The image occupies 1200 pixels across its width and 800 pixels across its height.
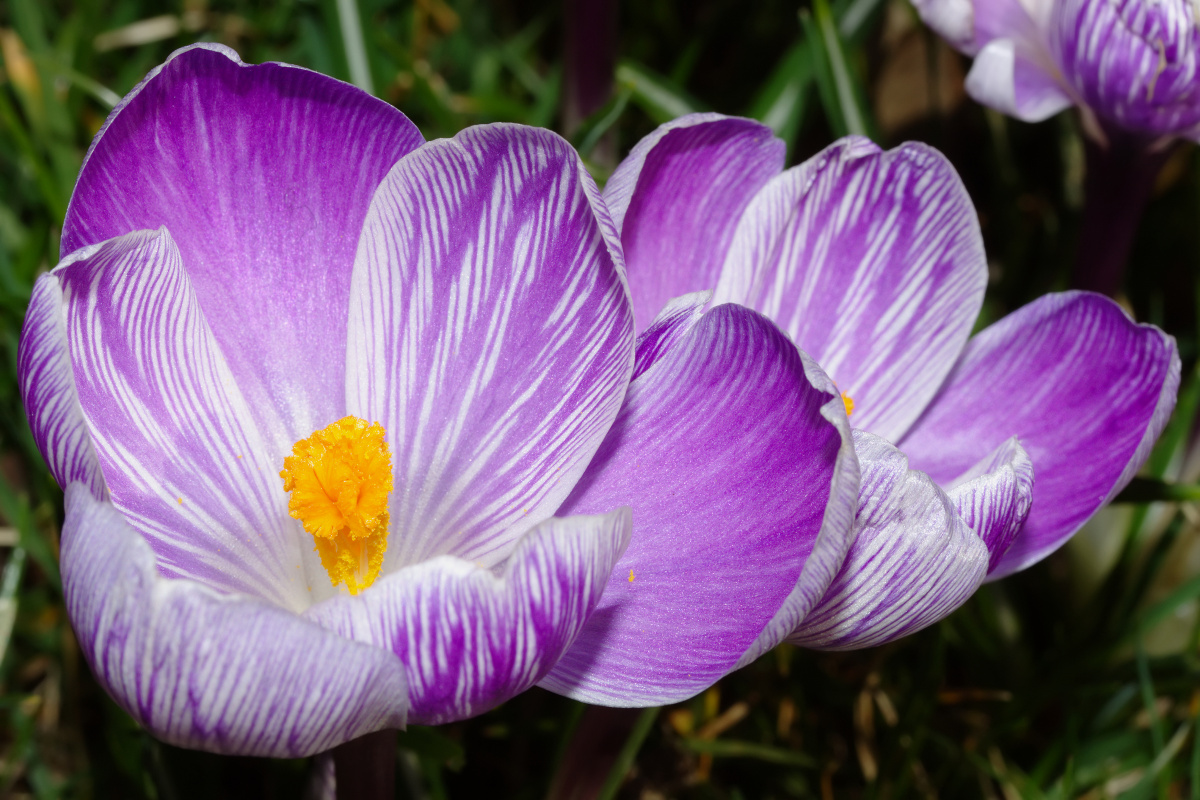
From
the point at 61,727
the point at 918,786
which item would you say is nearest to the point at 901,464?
the point at 918,786

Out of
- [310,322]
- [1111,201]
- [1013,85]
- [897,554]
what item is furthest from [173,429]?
[1111,201]

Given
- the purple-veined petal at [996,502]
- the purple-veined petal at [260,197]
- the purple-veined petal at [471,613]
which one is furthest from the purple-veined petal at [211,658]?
the purple-veined petal at [996,502]

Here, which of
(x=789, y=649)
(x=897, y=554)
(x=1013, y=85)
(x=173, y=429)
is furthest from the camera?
(x=789, y=649)

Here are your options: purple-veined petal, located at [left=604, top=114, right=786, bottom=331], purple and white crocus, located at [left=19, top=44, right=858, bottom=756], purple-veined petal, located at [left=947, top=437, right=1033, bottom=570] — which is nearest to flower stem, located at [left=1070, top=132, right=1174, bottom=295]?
purple-veined petal, located at [left=604, top=114, right=786, bottom=331]

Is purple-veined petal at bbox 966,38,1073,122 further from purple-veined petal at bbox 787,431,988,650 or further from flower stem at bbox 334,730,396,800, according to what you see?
flower stem at bbox 334,730,396,800

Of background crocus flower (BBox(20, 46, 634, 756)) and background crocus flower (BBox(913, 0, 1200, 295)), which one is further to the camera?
background crocus flower (BBox(913, 0, 1200, 295))

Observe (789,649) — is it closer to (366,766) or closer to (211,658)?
(366,766)

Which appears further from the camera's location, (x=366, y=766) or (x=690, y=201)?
(x=690, y=201)
